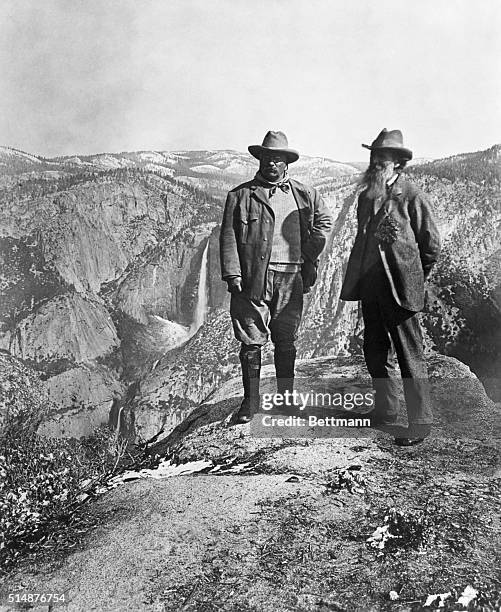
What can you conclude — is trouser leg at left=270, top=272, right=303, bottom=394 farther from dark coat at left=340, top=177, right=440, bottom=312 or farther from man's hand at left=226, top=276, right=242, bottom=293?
dark coat at left=340, top=177, right=440, bottom=312

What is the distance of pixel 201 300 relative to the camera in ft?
20.7

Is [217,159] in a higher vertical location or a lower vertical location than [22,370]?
higher

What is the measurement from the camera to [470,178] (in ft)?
21.9

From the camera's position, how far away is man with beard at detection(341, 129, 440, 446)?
4.92m

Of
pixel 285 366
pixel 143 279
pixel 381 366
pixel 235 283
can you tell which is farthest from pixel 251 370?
pixel 143 279

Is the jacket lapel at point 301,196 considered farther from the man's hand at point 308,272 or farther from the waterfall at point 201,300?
the waterfall at point 201,300

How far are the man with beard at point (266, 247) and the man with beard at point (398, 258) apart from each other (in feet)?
1.38

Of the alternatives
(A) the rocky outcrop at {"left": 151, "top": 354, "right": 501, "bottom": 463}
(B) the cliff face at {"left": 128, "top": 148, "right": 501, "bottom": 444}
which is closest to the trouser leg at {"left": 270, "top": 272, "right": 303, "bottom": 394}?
(A) the rocky outcrop at {"left": 151, "top": 354, "right": 501, "bottom": 463}

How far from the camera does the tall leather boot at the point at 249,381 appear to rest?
205 inches

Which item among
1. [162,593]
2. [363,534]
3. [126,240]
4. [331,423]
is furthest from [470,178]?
[162,593]

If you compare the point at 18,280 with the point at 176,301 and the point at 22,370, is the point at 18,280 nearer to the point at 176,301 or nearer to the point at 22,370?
the point at 22,370

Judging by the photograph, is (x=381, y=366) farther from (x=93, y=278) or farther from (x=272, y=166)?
(x=93, y=278)

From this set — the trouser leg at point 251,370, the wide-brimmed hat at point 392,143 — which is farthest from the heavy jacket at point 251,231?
the wide-brimmed hat at point 392,143

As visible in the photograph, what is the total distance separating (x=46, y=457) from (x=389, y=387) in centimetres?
267
